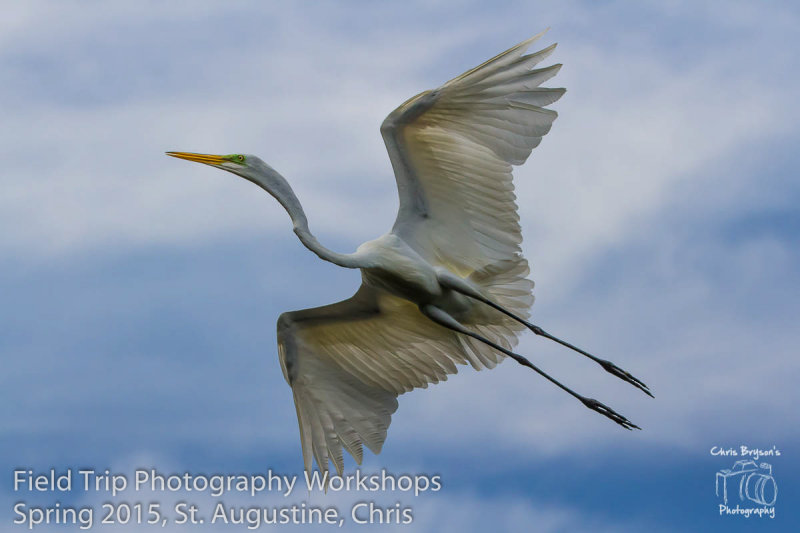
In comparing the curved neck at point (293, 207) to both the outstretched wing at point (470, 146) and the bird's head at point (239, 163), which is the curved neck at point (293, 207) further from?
the outstretched wing at point (470, 146)

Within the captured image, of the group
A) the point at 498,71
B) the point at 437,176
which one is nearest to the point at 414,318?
the point at 437,176

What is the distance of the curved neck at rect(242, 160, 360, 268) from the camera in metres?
12.1

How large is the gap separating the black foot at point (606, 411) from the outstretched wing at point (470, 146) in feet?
5.66

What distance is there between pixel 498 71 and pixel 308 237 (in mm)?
2260

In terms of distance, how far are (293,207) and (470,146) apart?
5.57 feet

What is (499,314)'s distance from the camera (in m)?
12.9

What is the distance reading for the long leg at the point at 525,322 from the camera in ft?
41.1

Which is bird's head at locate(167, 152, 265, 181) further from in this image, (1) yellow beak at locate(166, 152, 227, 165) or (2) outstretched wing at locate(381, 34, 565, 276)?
(2) outstretched wing at locate(381, 34, 565, 276)

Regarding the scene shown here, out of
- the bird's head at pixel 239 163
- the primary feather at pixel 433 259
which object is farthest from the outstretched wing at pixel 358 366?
the bird's head at pixel 239 163

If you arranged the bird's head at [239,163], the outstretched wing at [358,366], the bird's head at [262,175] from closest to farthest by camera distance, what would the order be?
the bird's head at [262,175], the bird's head at [239,163], the outstretched wing at [358,366]

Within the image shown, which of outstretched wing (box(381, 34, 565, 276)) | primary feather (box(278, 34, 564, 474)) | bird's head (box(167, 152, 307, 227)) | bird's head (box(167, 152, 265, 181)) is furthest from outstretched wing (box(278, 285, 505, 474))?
bird's head (box(167, 152, 265, 181))

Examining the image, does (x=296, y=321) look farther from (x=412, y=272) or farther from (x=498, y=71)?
(x=498, y=71)

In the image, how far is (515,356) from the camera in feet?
42.7

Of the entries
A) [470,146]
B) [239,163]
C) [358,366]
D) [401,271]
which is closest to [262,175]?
[239,163]
